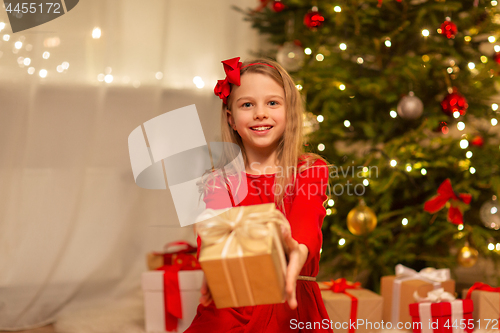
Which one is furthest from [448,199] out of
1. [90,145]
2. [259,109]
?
[90,145]

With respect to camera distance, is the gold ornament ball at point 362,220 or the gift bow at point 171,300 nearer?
the gift bow at point 171,300

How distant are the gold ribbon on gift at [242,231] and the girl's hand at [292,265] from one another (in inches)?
0.6

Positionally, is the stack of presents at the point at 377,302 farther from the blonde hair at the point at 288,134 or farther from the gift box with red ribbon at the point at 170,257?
the blonde hair at the point at 288,134

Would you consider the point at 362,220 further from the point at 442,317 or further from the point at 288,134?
the point at 288,134

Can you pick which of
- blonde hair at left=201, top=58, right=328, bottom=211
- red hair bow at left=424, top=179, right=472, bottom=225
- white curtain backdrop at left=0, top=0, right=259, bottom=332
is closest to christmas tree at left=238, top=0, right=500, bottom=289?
red hair bow at left=424, top=179, right=472, bottom=225

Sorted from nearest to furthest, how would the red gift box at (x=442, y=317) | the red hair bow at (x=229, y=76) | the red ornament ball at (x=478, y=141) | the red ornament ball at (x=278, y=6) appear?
the red hair bow at (x=229, y=76) → the red gift box at (x=442, y=317) → the red ornament ball at (x=478, y=141) → the red ornament ball at (x=278, y=6)

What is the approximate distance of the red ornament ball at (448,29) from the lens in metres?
1.58

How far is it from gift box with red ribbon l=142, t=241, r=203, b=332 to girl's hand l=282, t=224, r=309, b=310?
79 centimetres

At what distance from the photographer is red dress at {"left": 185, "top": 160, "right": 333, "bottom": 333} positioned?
0.85 m

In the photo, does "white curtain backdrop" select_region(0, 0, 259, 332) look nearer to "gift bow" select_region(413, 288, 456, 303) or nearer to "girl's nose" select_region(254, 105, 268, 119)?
"girl's nose" select_region(254, 105, 268, 119)

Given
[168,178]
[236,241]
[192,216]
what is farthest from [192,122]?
[236,241]

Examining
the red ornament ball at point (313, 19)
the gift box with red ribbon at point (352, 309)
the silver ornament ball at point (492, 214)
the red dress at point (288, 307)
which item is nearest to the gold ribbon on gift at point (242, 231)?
the red dress at point (288, 307)

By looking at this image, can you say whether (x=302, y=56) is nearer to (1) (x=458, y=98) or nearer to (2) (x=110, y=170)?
(1) (x=458, y=98)

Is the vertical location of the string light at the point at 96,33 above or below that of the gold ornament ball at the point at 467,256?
above
